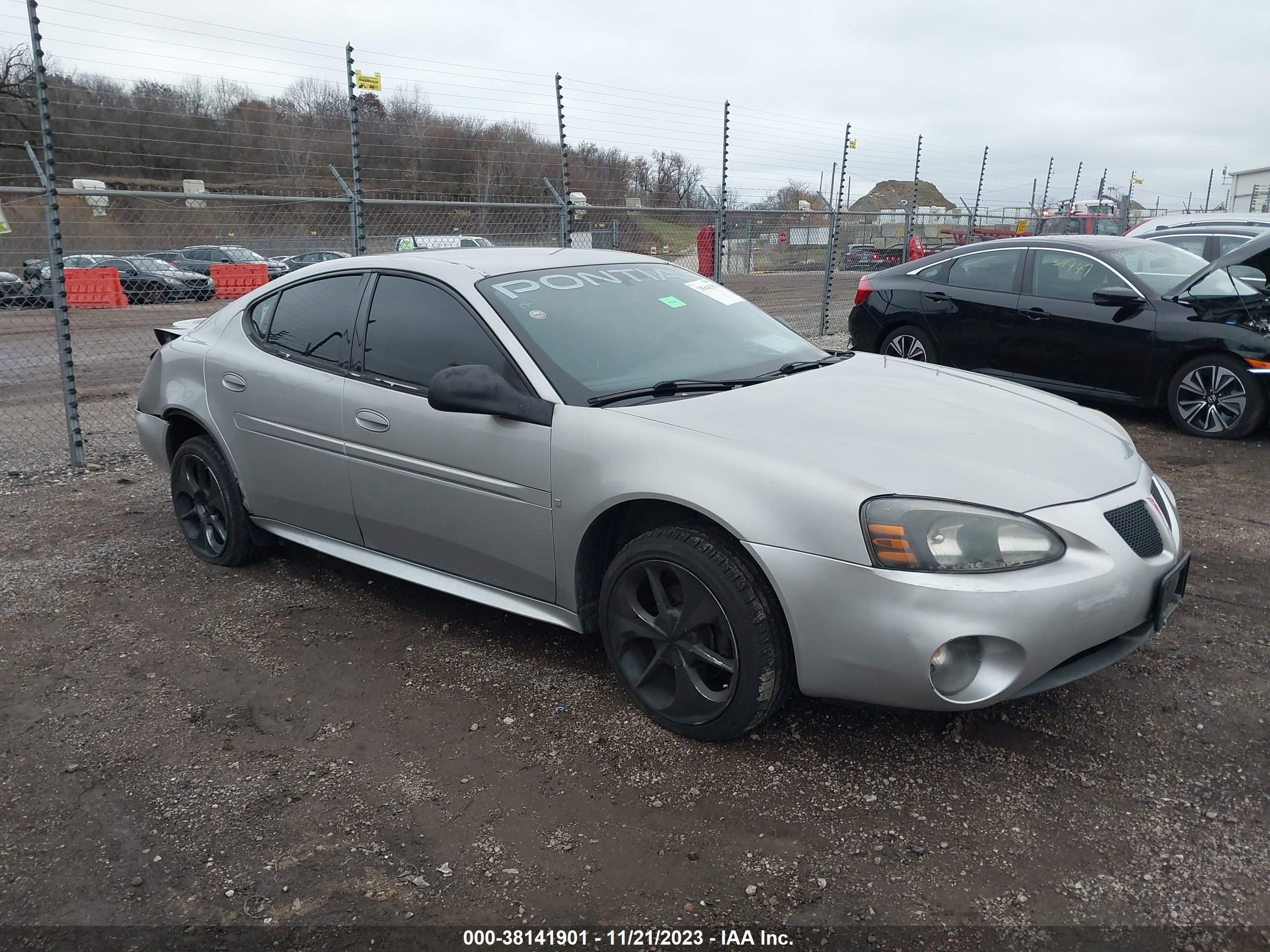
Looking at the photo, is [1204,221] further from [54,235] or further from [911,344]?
[54,235]

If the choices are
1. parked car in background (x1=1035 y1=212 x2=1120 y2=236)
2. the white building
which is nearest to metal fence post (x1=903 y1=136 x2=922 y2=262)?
parked car in background (x1=1035 y1=212 x2=1120 y2=236)

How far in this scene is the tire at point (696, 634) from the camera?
277 cm

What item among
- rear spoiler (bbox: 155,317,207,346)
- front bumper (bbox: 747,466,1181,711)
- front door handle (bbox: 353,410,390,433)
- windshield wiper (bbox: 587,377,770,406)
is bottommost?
front bumper (bbox: 747,466,1181,711)

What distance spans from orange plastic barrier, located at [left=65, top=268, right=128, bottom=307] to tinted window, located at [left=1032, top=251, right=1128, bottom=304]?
1037cm

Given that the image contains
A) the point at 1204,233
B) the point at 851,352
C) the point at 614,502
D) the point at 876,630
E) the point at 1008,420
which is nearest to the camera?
the point at 876,630

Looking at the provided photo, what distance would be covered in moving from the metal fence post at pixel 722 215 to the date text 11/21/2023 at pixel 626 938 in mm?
10062

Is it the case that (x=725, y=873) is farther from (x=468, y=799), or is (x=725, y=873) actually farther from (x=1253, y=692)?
(x=1253, y=692)

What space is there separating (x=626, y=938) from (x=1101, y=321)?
652 centimetres

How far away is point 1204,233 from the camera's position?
10.7 m

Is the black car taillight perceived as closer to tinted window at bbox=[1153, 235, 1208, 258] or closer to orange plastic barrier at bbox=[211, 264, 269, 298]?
tinted window at bbox=[1153, 235, 1208, 258]

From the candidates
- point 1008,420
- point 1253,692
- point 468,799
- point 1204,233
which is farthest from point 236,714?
point 1204,233

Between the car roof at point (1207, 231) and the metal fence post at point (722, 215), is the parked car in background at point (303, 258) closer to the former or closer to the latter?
the metal fence post at point (722, 215)

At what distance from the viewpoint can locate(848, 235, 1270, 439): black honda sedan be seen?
22.3ft

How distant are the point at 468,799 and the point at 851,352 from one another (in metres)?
2.62
